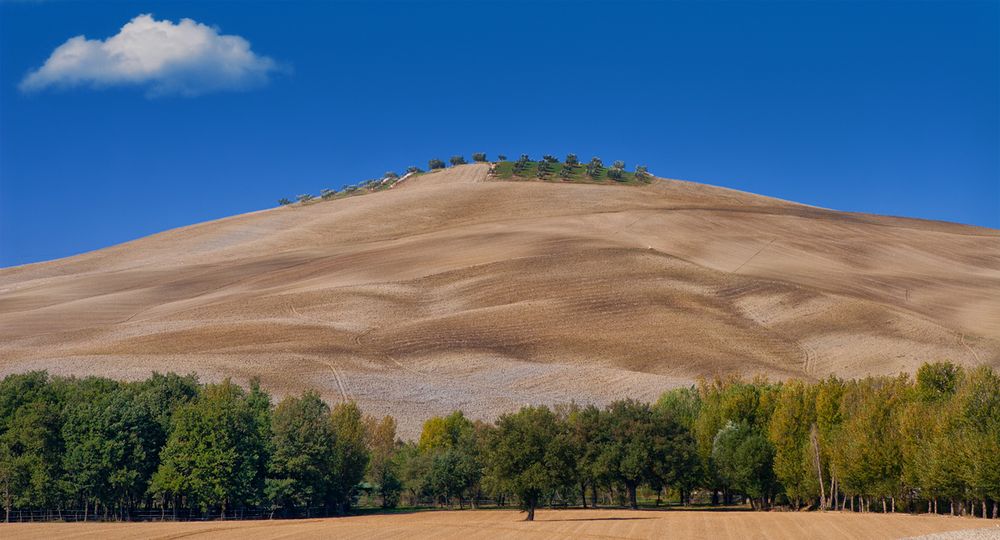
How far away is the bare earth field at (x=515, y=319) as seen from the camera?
432 feet

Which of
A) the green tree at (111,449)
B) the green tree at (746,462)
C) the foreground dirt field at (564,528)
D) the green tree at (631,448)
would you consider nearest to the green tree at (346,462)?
the green tree at (111,449)

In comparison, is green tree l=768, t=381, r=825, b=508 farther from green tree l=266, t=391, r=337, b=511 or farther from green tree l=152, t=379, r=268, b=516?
green tree l=152, t=379, r=268, b=516

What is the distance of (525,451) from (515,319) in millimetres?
67318

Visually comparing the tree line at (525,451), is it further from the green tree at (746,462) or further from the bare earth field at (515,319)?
the bare earth field at (515,319)

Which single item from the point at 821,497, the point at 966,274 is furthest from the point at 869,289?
the point at 821,497

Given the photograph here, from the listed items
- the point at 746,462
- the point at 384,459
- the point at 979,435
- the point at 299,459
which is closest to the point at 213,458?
the point at 299,459

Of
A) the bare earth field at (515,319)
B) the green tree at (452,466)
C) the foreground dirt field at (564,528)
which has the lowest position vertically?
the foreground dirt field at (564,528)

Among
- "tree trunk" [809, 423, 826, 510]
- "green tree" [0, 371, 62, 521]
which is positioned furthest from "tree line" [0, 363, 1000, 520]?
"tree trunk" [809, 423, 826, 510]

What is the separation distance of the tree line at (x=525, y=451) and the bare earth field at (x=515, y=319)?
21403 millimetres

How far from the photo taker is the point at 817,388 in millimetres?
98625

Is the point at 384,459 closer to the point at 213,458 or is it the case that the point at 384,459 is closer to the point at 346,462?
the point at 346,462

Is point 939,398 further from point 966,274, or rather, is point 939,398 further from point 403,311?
point 966,274

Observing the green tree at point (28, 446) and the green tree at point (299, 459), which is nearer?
the green tree at point (28, 446)

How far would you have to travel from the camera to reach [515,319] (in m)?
155
